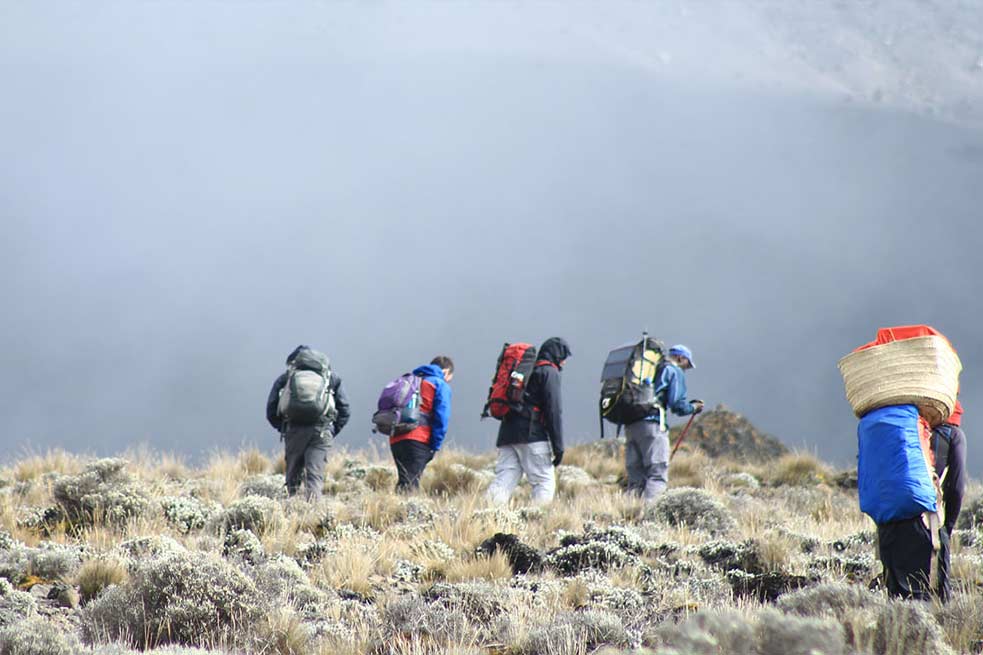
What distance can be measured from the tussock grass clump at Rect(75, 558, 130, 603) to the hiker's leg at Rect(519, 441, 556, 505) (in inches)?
234

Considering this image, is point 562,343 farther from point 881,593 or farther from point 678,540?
point 881,593

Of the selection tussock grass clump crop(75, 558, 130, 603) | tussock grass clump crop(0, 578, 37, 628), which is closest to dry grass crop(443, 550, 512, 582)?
tussock grass clump crop(75, 558, 130, 603)

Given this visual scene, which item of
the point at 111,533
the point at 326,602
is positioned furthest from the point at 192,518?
the point at 326,602

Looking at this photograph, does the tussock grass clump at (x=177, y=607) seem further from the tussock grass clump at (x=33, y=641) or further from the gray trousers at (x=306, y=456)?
the gray trousers at (x=306, y=456)

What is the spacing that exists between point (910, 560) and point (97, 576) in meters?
5.39

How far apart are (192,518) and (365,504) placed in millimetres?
1847

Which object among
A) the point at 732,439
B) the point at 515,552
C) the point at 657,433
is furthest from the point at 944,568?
the point at 732,439

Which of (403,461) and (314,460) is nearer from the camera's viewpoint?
(314,460)

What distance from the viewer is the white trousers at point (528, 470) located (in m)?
12.8

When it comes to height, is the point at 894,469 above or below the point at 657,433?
below

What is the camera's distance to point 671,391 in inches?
529

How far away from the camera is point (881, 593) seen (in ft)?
18.9

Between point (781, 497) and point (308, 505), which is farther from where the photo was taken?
point (781, 497)

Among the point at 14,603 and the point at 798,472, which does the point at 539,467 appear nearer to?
the point at 14,603
